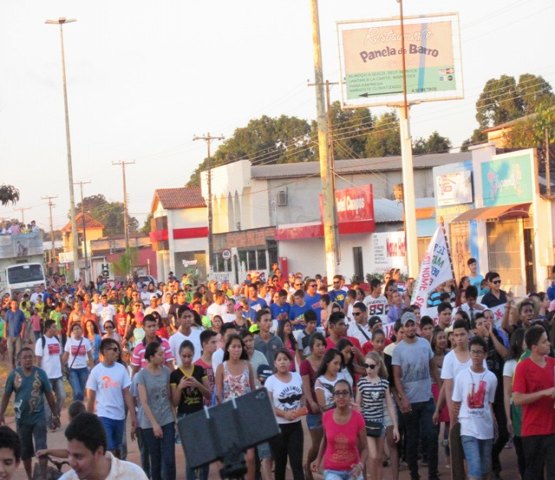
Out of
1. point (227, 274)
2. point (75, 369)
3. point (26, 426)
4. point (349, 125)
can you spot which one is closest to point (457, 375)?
point (26, 426)

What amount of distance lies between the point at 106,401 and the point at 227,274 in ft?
154

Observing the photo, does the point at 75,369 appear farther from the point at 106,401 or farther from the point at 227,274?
the point at 227,274

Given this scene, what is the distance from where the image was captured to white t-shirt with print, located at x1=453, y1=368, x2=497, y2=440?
991 cm

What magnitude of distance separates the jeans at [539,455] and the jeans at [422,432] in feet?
7.46

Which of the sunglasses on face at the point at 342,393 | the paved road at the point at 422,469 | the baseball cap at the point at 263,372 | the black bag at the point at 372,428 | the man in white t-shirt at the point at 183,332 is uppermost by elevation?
the man in white t-shirt at the point at 183,332

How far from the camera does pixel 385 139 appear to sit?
80500 mm

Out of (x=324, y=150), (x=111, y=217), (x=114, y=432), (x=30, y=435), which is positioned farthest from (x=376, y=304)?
(x=111, y=217)

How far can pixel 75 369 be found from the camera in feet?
54.6

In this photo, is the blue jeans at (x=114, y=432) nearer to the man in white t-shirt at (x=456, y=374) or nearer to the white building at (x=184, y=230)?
the man in white t-shirt at (x=456, y=374)

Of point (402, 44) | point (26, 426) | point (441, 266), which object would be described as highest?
point (402, 44)

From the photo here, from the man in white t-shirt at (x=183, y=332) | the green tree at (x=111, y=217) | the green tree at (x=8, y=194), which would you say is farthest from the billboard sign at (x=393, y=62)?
the green tree at (x=111, y=217)

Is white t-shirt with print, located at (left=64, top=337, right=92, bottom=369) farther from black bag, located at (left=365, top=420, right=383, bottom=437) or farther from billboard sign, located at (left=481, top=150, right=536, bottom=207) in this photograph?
billboard sign, located at (left=481, top=150, right=536, bottom=207)

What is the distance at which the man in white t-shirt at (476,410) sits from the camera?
9914mm

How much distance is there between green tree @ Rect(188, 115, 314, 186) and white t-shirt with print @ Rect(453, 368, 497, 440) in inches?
3198
